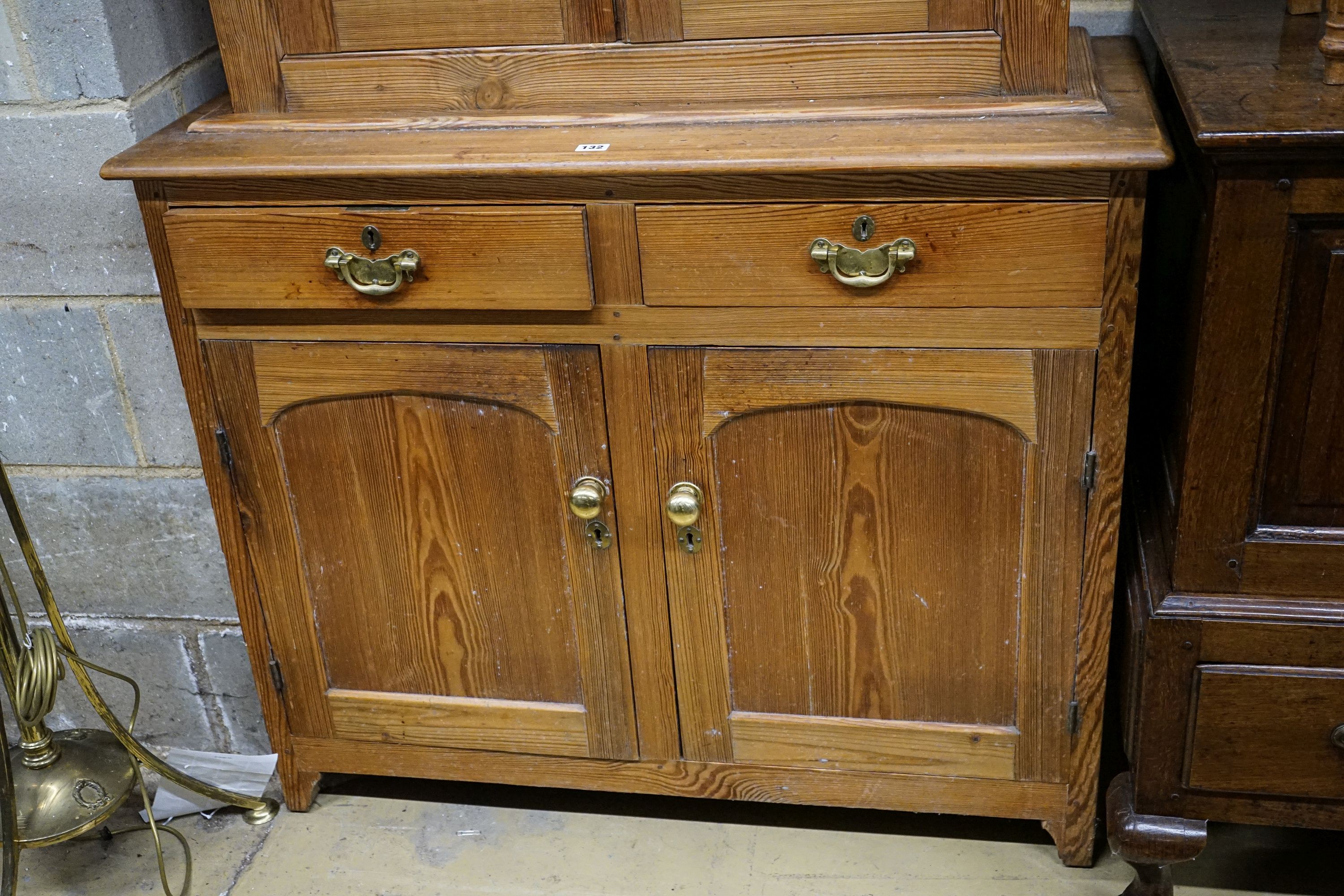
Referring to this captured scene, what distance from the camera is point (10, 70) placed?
5.47 ft

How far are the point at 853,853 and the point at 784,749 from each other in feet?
0.70

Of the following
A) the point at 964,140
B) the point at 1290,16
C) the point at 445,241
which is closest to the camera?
the point at 964,140

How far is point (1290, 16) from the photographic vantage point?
1598 millimetres

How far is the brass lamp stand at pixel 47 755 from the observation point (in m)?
1.69

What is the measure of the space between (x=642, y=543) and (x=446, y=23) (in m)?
0.68

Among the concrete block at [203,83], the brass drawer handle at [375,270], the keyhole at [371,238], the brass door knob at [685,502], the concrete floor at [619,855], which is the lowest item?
the concrete floor at [619,855]

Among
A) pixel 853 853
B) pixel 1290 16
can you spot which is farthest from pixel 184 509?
pixel 1290 16

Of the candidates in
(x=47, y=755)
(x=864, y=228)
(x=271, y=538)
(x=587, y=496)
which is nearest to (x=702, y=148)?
(x=864, y=228)

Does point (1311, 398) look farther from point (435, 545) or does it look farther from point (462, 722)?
point (462, 722)

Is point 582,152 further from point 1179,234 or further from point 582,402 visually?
point 1179,234

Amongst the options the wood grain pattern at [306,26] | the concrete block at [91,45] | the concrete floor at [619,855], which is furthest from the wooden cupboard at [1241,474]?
the concrete block at [91,45]

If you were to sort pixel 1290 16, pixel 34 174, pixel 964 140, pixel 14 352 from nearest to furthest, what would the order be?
pixel 964 140 → pixel 1290 16 → pixel 34 174 → pixel 14 352

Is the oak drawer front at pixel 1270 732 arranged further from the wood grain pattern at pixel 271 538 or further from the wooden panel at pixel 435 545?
the wood grain pattern at pixel 271 538

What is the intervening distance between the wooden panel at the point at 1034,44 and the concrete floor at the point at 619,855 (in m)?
1.04
